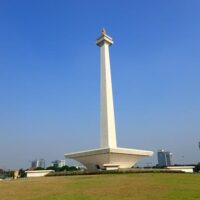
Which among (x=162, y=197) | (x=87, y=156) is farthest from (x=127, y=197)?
(x=87, y=156)

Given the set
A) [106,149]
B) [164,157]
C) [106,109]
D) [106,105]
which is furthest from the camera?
[164,157]

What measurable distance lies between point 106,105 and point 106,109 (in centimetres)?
64

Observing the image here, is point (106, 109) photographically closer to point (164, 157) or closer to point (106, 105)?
point (106, 105)

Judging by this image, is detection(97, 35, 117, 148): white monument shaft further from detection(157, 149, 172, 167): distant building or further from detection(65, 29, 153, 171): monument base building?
detection(157, 149, 172, 167): distant building

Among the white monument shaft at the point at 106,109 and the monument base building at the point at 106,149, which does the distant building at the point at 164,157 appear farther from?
the white monument shaft at the point at 106,109

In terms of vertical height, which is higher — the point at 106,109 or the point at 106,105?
the point at 106,105

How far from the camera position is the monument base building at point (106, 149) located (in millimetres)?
34344

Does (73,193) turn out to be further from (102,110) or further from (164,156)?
(164,156)

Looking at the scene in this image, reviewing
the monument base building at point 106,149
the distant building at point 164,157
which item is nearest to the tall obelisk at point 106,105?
the monument base building at point 106,149

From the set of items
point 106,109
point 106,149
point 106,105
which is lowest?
point 106,149

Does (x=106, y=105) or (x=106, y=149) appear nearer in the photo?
(x=106, y=149)

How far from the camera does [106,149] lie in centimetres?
3300

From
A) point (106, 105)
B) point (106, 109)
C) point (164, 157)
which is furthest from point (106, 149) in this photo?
point (164, 157)

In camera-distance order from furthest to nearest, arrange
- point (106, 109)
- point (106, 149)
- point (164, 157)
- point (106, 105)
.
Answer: point (164, 157), point (106, 105), point (106, 109), point (106, 149)
